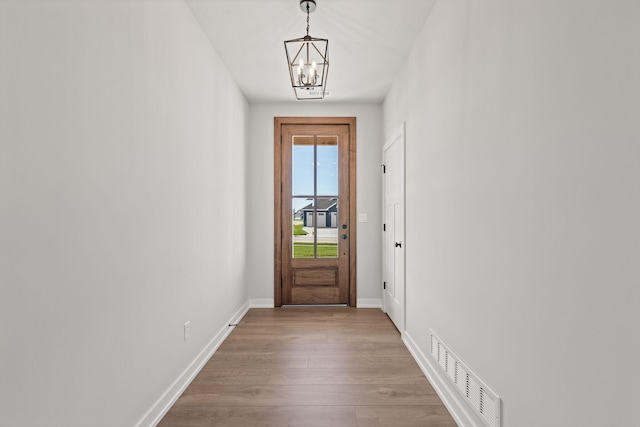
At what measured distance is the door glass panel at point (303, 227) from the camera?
4.59 meters

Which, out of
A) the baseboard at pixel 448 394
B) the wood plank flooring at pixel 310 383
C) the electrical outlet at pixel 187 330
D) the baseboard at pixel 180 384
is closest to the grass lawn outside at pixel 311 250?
the wood plank flooring at pixel 310 383

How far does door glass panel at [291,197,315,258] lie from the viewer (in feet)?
15.1

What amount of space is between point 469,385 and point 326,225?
9.68 feet

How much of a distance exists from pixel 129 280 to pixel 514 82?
6.33 feet

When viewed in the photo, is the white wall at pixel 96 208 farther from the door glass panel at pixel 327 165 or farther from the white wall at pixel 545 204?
the door glass panel at pixel 327 165

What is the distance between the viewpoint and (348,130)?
15.1 feet

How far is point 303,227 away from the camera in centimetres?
460

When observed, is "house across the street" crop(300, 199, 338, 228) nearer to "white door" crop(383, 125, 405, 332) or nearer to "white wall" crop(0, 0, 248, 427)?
"white door" crop(383, 125, 405, 332)

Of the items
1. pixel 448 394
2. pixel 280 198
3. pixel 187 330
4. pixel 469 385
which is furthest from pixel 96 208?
pixel 280 198

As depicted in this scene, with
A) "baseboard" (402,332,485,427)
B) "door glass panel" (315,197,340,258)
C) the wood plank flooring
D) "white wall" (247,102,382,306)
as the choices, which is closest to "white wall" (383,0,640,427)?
"baseboard" (402,332,485,427)

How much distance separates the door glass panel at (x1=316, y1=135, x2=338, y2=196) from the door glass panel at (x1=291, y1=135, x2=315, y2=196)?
9 centimetres

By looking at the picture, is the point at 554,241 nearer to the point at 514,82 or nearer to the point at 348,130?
the point at 514,82

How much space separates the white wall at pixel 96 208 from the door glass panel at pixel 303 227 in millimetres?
2052

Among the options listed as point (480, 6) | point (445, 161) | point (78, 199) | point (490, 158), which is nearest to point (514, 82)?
point (490, 158)
